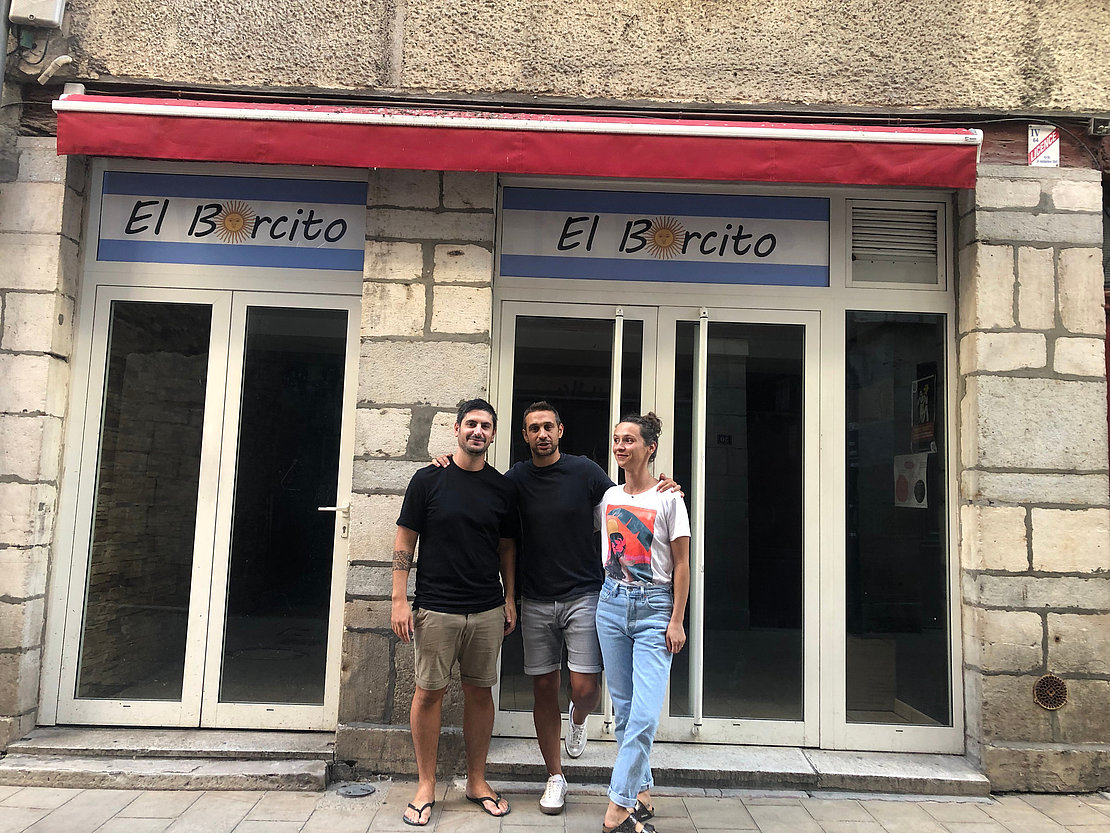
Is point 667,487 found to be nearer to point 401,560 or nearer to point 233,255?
point 401,560

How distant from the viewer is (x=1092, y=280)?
14.8ft

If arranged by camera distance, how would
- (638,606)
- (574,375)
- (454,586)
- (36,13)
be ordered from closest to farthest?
Answer: (638,606), (454,586), (36,13), (574,375)

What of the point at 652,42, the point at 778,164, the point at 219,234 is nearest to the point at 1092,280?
the point at 778,164

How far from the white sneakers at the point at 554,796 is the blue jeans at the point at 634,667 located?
45 cm

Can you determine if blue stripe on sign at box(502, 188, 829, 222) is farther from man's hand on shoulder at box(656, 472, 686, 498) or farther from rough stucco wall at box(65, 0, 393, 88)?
man's hand on shoulder at box(656, 472, 686, 498)

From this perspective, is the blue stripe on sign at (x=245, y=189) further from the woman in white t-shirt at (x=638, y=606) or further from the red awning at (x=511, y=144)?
the woman in white t-shirt at (x=638, y=606)

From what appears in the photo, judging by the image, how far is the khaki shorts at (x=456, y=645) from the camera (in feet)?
12.1

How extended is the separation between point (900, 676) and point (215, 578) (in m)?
4.08

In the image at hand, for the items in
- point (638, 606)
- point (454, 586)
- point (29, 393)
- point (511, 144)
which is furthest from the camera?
point (29, 393)

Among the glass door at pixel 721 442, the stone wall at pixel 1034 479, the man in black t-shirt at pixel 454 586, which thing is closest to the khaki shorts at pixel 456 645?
the man in black t-shirt at pixel 454 586

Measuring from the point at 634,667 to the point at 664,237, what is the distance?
2657 millimetres

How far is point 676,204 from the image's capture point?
16.3ft

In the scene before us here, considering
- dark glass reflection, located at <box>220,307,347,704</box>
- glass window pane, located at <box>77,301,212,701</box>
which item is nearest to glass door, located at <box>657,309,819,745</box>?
dark glass reflection, located at <box>220,307,347,704</box>

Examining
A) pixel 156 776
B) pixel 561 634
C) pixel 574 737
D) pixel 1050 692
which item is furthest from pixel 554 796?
pixel 1050 692
